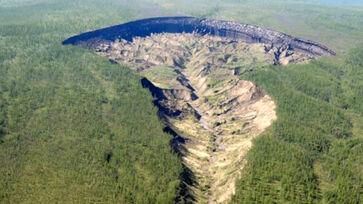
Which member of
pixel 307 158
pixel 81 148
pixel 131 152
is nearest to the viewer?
pixel 307 158

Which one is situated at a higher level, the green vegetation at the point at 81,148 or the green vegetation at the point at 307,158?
the green vegetation at the point at 81,148

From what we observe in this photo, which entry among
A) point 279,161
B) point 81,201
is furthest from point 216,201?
point 81,201

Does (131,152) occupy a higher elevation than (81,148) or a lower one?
lower

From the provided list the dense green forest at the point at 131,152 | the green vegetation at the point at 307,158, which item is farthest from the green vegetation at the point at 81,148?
the green vegetation at the point at 307,158

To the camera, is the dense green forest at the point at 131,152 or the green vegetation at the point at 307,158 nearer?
the dense green forest at the point at 131,152

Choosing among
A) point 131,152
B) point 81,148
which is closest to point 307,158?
point 131,152

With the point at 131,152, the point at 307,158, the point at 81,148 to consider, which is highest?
the point at 81,148

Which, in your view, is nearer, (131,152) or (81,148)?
(81,148)

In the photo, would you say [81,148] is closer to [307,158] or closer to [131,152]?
[131,152]

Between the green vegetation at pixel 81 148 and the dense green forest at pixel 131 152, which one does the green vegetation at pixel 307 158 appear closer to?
the dense green forest at pixel 131 152

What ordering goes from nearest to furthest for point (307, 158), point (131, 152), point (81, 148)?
point (307, 158) < point (81, 148) < point (131, 152)

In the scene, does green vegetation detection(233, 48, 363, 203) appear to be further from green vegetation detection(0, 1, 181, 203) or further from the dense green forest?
green vegetation detection(0, 1, 181, 203)
